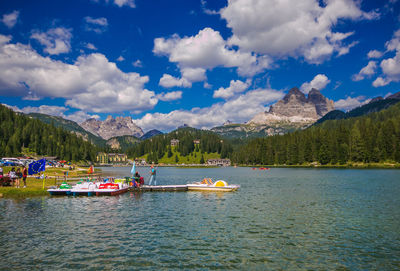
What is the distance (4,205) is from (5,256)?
25466mm

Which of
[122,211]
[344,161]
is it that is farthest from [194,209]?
[344,161]

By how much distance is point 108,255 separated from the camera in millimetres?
20219

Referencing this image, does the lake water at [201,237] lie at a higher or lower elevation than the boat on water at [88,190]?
lower

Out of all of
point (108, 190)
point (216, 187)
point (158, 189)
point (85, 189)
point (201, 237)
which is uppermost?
point (85, 189)

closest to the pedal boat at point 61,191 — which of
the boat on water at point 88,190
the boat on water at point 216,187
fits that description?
the boat on water at point 88,190

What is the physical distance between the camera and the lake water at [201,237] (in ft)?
62.0

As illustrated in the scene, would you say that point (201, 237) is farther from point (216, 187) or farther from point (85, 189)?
point (216, 187)

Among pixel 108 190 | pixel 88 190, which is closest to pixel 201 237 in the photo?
pixel 108 190

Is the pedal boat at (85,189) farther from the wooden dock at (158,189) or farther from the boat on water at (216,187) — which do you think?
the boat on water at (216,187)

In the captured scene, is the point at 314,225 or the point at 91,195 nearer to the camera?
the point at 314,225

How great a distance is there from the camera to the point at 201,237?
2531 cm

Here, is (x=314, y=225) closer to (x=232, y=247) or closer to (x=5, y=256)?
(x=232, y=247)

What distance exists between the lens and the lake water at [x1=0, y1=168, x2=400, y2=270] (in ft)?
62.0

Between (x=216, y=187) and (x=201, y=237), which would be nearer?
(x=201, y=237)
